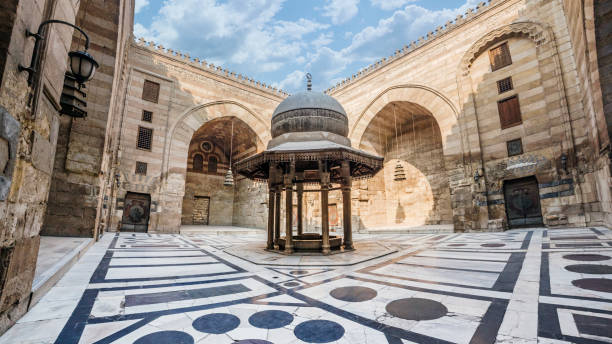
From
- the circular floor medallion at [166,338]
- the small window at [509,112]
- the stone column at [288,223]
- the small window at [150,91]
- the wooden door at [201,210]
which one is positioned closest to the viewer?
the circular floor medallion at [166,338]

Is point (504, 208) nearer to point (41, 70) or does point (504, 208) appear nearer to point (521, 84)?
point (521, 84)

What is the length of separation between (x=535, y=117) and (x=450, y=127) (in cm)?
290

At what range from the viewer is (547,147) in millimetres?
9070

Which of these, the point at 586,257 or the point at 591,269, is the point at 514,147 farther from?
the point at 591,269

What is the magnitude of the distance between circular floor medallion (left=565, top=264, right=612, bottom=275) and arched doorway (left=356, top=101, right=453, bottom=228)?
37.3 feet

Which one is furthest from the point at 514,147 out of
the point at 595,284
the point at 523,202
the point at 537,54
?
the point at 595,284

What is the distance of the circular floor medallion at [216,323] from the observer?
179 centimetres

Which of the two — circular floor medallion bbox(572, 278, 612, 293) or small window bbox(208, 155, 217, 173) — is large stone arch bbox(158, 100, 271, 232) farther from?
circular floor medallion bbox(572, 278, 612, 293)

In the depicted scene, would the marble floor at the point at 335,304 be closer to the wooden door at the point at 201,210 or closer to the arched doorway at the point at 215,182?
the arched doorway at the point at 215,182

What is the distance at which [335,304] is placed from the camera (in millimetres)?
2289

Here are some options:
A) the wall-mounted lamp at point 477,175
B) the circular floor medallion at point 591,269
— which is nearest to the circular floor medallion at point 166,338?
the circular floor medallion at point 591,269

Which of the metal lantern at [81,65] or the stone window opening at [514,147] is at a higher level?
the stone window opening at [514,147]

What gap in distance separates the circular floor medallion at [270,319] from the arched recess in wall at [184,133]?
1221 cm

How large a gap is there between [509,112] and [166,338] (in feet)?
42.3
